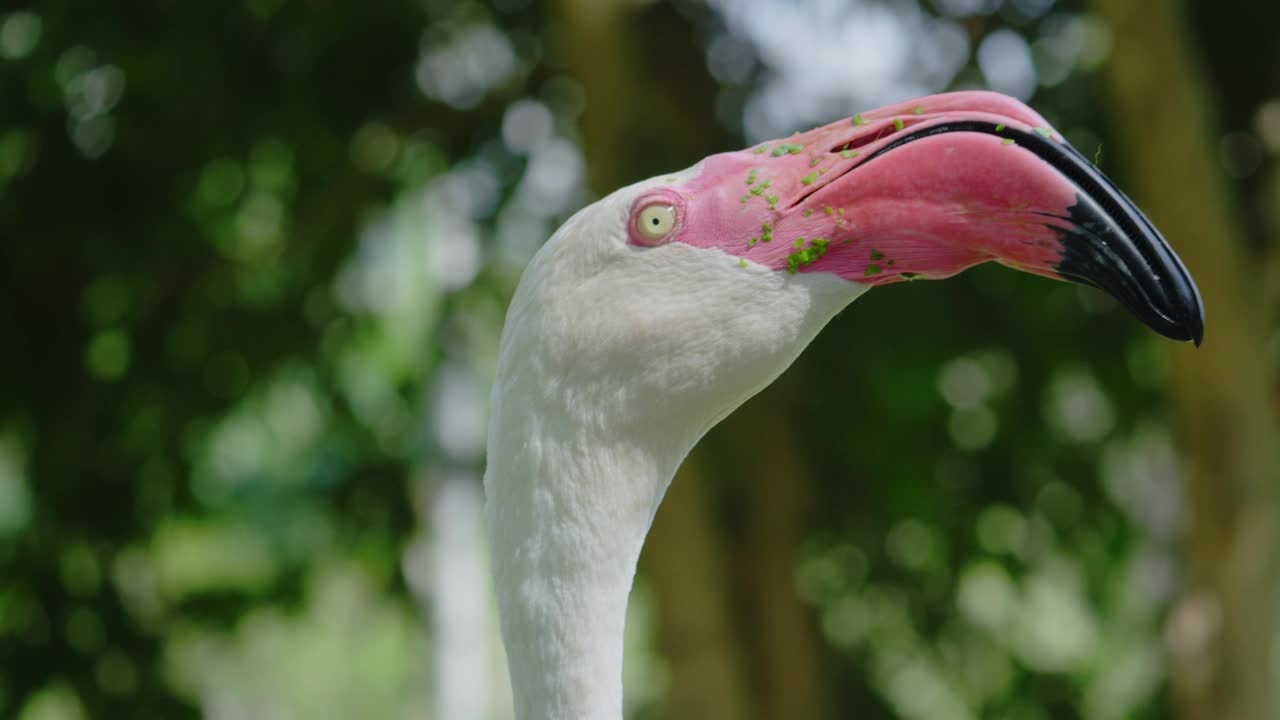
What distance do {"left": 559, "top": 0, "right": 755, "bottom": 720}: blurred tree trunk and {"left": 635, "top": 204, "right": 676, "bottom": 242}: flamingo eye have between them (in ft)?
8.39

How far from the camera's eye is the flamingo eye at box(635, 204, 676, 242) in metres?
1.75

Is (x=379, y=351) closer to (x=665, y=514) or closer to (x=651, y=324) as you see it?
(x=665, y=514)

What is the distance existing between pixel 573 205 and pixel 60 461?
2239 millimetres

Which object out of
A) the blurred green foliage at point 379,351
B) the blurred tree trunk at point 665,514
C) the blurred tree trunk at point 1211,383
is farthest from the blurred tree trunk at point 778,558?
the blurred tree trunk at point 1211,383

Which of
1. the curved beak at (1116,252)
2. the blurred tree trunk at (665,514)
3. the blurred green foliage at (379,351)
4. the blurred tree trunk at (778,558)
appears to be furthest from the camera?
the blurred tree trunk at (778,558)

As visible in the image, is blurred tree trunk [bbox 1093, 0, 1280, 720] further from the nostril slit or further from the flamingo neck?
the flamingo neck

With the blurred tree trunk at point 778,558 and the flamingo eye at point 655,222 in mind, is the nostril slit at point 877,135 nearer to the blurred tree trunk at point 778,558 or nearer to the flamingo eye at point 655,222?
the flamingo eye at point 655,222

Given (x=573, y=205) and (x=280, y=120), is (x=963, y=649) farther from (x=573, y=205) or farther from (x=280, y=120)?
(x=280, y=120)

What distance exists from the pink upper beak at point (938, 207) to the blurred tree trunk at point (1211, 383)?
103 inches

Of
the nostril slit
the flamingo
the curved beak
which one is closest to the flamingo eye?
the flamingo

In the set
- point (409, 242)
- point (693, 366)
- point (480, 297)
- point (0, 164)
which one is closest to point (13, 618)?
point (0, 164)

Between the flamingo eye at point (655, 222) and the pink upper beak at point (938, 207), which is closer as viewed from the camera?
the pink upper beak at point (938, 207)

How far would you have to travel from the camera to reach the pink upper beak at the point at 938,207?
5.09ft

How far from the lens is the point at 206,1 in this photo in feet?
15.9
